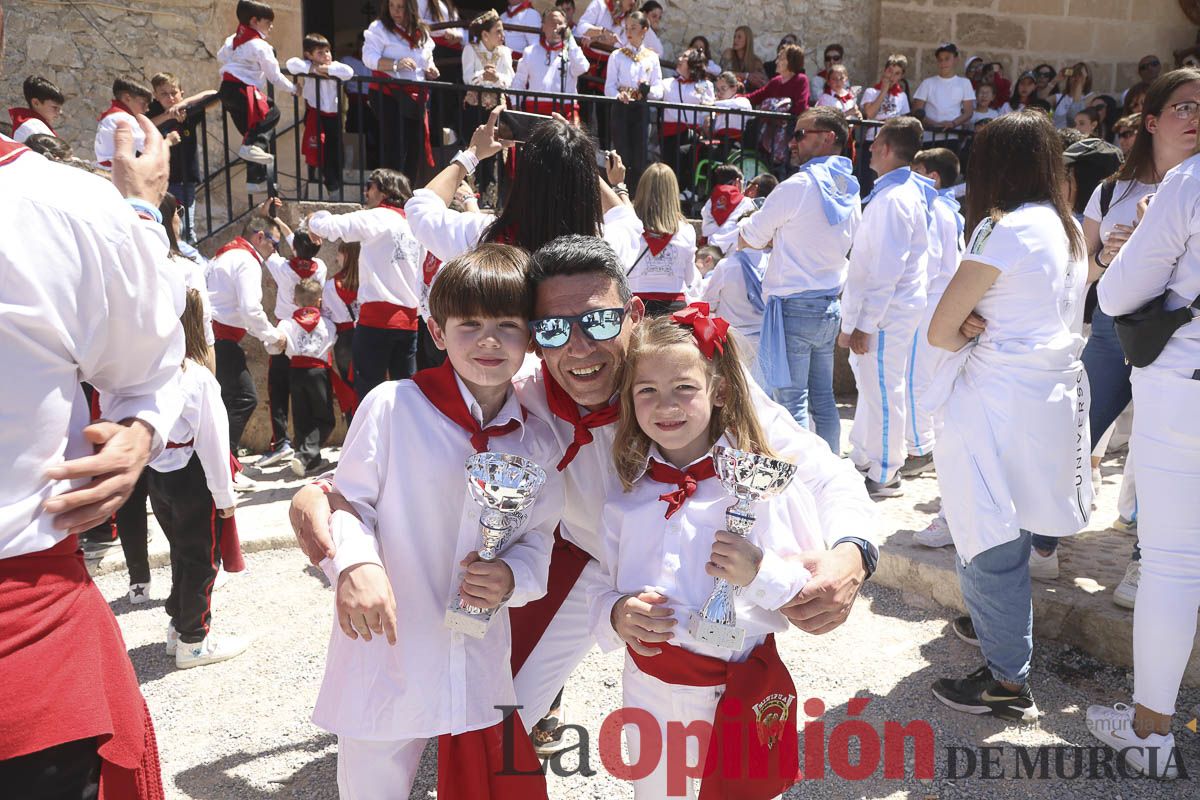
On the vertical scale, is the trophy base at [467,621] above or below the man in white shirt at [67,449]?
below

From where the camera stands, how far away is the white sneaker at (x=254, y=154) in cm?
739

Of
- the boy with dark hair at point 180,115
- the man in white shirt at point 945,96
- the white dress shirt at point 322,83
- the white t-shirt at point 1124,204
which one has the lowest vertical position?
the white t-shirt at point 1124,204

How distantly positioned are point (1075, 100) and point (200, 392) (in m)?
11.4

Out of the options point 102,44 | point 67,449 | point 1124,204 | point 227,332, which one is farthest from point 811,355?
point 102,44

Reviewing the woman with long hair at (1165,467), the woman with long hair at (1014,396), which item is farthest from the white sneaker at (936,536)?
the woman with long hair at (1165,467)

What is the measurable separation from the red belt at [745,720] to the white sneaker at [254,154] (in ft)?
22.1

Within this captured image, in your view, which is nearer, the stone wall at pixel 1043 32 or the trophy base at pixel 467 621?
the trophy base at pixel 467 621

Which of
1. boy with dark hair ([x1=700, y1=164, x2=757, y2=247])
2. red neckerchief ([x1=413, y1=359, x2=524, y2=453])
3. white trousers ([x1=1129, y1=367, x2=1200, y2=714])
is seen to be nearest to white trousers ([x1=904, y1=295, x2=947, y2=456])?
boy with dark hair ([x1=700, y1=164, x2=757, y2=247])

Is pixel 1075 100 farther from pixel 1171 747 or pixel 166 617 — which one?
pixel 166 617

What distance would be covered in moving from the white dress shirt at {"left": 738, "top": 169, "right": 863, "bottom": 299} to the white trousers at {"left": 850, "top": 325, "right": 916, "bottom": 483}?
0.47m

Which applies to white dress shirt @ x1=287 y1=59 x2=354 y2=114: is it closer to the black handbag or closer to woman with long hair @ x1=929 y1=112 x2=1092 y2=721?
woman with long hair @ x1=929 y1=112 x2=1092 y2=721

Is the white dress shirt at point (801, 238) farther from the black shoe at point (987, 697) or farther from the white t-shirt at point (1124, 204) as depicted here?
the black shoe at point (987, 697)

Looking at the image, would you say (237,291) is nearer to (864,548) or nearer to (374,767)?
(374,767)

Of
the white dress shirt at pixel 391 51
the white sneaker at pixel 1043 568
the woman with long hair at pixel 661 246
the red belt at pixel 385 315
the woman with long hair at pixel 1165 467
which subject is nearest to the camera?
the woman with long hair at pixel 1165 467
